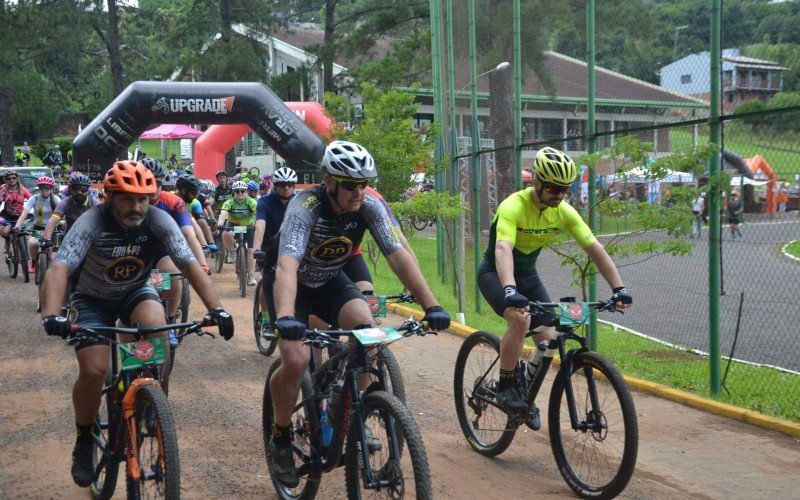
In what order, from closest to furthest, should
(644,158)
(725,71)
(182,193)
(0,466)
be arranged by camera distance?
(0,466) < (725,71) < (644,158) < (182,193)

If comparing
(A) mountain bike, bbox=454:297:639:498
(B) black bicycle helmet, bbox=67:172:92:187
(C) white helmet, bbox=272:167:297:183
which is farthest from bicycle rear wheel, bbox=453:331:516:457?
(B) black bicycle helmet, bbox=67:172:92:187

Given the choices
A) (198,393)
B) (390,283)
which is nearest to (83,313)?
(198,393)

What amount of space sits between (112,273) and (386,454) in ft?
7.07

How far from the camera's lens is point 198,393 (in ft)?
28.8

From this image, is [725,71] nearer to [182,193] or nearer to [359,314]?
[359,314]

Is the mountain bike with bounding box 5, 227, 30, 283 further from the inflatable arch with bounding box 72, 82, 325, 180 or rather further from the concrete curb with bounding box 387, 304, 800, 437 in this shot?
the concrete curb with bounding box 387, 304, 800, 437

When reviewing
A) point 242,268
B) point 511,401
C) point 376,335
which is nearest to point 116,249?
point 376,335

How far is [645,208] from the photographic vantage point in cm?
913

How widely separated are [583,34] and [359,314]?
19.8ft

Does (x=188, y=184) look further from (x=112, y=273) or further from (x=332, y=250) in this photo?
(x=332, y=250)

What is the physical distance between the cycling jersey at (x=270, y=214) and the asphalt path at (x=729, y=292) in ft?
12.4

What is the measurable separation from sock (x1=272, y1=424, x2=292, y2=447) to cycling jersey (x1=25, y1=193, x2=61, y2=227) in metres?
12.1

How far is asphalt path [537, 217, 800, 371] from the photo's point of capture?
27.2 feet

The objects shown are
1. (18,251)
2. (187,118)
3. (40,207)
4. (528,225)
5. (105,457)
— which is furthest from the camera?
(187,118)
